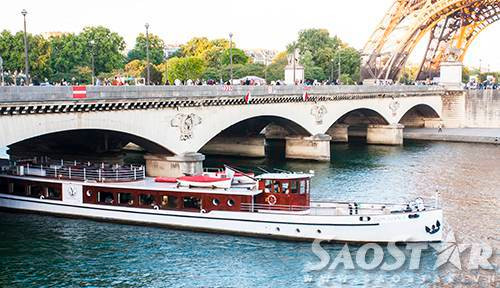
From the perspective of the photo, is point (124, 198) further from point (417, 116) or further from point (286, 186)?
point (417, 116)

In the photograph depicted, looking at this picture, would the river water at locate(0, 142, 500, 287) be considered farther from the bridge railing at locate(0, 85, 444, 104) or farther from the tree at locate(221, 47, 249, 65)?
the tree at locate(221, 47, 249, 65)

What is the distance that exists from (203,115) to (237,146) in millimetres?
19507

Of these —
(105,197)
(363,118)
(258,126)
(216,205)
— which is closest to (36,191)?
(105,197)

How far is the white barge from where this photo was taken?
1261 inches

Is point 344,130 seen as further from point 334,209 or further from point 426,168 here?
point 334,209

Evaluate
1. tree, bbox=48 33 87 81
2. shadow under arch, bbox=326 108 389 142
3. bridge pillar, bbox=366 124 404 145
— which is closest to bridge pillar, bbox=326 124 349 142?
shadow under arch, bbox=326 108 389 142

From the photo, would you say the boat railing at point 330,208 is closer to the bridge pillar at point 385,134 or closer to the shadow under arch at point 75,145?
the shadow under arch at point 75,145

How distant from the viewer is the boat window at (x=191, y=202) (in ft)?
116

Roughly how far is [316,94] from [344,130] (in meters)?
18.2

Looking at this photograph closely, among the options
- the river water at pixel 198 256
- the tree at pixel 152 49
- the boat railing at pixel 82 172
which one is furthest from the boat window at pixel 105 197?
the tree at pixel 152 49

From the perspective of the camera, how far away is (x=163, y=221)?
117 ft

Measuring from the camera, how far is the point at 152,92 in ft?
138

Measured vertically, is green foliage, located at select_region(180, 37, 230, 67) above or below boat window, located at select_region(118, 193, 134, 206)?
above

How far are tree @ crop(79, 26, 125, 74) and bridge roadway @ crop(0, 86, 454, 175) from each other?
39.1 m
